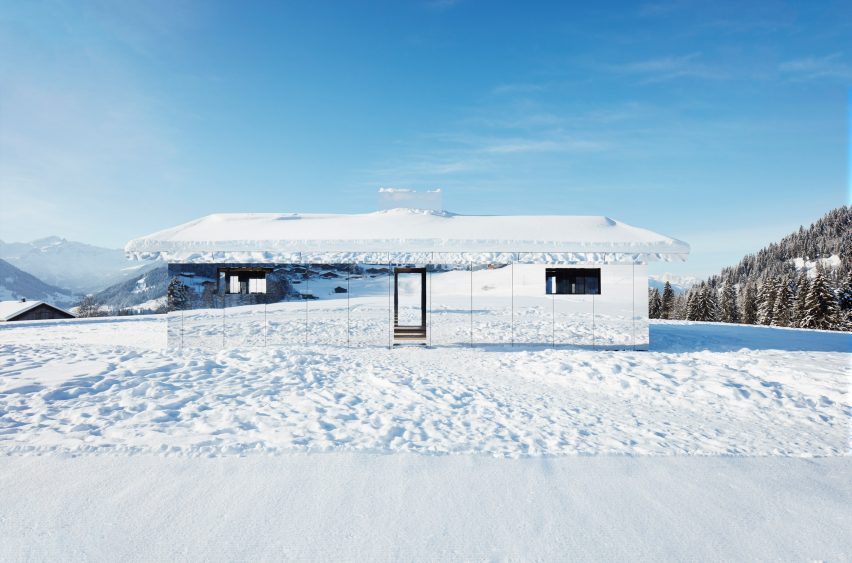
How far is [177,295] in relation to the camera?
10734 millimetres

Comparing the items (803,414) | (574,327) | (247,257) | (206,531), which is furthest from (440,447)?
(247,257)

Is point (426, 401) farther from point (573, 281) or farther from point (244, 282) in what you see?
point (244, 282)

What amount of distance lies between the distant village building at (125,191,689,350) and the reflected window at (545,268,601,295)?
2 centimetres

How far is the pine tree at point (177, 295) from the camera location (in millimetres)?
10656

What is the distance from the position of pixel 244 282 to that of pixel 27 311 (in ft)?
89.2

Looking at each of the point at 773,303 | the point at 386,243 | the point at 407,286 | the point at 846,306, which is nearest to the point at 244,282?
the point at 386,243

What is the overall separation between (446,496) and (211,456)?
2.43 metres

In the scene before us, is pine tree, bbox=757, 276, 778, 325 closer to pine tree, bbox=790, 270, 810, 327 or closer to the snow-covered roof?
pine tree, bbox=790, 270, 810, 327

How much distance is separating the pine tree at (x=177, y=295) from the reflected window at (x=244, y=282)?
1028 mm

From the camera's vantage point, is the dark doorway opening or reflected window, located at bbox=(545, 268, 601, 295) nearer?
reflected window, located at bbox=(545, 268, 601, 295)

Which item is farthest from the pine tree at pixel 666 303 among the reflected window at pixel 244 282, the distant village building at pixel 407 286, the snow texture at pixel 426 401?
the reflected window at pixel 244 282

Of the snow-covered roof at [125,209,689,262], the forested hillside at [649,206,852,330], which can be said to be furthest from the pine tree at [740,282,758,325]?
the snow-covered roof at [125,209,689,262]

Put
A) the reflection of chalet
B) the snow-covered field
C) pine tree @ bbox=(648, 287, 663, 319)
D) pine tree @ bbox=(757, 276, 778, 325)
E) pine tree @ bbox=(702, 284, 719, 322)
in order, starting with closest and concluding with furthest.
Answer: the snow-covered field → the reflection of chalet → pine tree @ bbox=(757, 276, 778, 325) → pine tree @ bbox=(702, 284, 719, 322) → pine tree @ bbox=(648, 287, 663, 319)

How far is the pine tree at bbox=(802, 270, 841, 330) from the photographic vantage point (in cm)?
3147
